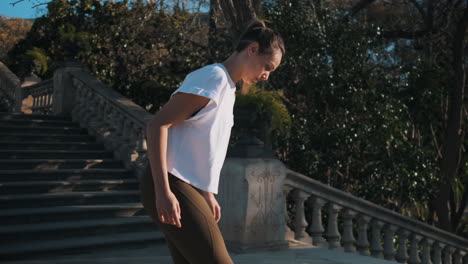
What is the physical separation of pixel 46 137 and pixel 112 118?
1206 millimetres

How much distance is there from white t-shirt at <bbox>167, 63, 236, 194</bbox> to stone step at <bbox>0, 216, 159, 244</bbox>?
446cm

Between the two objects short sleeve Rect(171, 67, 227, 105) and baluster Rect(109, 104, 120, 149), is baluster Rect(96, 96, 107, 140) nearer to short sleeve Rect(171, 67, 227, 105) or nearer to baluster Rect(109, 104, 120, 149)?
baluster Rect(109, 104, 120, 149)

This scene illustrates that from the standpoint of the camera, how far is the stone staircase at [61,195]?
232 inches

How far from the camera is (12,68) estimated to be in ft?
59.2

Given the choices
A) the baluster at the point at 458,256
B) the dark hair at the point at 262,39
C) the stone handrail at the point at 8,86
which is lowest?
the baluster at the point at 458,256

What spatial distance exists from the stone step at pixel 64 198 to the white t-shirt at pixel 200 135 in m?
5.28

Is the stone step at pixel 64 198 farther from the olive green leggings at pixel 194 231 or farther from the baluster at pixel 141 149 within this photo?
the olive green leggings at pixel 194 231

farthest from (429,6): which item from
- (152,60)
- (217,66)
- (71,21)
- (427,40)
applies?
(217,66)

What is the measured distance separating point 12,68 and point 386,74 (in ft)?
44.4

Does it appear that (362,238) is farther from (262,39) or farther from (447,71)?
(447,71)

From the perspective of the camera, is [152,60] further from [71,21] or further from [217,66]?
[217,66]

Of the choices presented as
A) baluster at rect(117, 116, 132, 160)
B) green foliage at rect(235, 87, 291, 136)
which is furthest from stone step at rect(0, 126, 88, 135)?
green foliage at rect(235, 87, 291, 136)

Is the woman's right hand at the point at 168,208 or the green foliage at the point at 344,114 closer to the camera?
the woman's right hand at the point at 168,208

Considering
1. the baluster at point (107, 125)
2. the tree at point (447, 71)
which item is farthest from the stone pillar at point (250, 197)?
the tree at point (447, 71)
